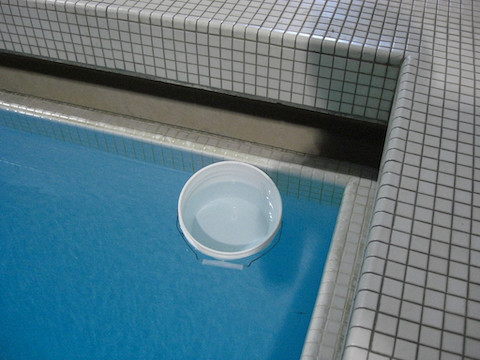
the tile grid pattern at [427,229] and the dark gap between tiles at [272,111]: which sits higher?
the tile grid pattern at [427,229]

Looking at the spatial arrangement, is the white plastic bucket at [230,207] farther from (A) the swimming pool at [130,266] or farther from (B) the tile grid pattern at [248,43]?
(B) the tile grid pattern at [248,43]

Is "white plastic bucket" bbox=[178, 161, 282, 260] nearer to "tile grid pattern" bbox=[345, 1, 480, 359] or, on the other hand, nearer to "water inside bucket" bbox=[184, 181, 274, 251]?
"water inside bucket" bbox=[184, 181, 274, 251]

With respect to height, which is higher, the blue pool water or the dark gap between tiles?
the dark gap between tiles

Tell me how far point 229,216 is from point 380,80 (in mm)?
934

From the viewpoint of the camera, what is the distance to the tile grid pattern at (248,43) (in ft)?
6.40

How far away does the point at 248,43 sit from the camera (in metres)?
2.01

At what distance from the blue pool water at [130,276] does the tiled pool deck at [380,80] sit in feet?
1.67

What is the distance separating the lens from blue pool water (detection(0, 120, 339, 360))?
2.12 m

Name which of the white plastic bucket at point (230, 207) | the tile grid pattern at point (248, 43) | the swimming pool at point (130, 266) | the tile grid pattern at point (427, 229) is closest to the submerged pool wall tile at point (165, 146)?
the swimming pool at point (130, 266)

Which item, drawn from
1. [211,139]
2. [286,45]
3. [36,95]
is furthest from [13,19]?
[286,45]

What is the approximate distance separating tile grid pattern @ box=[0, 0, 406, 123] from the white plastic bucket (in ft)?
Result: 1.24

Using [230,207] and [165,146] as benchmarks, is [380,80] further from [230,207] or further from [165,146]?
[165,146]

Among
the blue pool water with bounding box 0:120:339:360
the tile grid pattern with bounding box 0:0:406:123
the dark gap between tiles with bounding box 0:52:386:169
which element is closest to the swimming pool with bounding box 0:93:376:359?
the blue pool water with bounding box 0:120:339:360

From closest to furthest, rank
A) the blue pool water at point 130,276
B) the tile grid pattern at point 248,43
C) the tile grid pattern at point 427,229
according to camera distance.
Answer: the tile grid pattern at point 427,229 < the tile grid pattern at point 248,43 < the blue pool water at point 130,276
